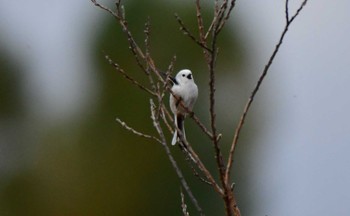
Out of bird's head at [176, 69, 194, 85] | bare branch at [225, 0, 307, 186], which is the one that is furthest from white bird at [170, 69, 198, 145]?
bare branch at [225, 0, 307, 186]

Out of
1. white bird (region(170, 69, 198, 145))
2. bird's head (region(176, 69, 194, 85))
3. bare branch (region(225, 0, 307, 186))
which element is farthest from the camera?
bird's head (region(176, 69, 194, 85))

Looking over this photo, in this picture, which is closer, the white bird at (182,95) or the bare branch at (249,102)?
the bare branch at (249,102)

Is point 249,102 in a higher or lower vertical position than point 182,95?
higher

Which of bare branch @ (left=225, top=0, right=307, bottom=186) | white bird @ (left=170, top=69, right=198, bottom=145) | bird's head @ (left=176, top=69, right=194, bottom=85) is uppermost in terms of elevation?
bare branch @ (left=225, top=0, right=307, bottom=186)

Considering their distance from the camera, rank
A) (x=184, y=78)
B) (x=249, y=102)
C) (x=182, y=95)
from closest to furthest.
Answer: (x=249, y=102), (x=182, y=95), (x=184, y=78)

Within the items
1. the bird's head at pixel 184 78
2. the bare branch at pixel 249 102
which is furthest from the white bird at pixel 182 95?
the bare branch at pixel 249 102

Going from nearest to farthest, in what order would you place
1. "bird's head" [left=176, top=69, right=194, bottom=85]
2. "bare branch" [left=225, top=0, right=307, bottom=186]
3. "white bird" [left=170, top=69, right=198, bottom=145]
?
"bare branch" [left=225, top=0, right=307, bottom=186]
"white bird" [left=170, top=69, right=198, bottom=145]
"bird's head" [left=176, top=69, right=194, bottom=85]

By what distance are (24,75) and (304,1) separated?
28597 millimetres

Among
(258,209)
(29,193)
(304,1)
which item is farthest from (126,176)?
(304,1)

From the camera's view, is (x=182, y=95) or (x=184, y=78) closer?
(x=182, y=95)

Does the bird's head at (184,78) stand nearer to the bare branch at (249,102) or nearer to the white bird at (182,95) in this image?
the white bird at (182,95)

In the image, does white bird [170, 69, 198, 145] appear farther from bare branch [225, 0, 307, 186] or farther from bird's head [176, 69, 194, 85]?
bare branch [225, 0, 307, 186]

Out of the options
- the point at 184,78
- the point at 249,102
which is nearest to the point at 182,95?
the point at 184,78

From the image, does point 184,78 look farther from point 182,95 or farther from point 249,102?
point 249,102
